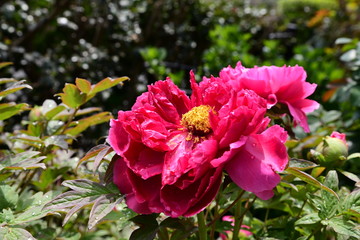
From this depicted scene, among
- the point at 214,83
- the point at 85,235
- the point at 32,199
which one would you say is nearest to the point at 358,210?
the point at 214,83

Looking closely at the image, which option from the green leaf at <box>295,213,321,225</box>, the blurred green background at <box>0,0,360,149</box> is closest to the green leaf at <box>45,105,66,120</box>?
the green leaf at <box>295,213,321,225</box>

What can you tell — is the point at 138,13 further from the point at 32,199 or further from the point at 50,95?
the point at 32,199

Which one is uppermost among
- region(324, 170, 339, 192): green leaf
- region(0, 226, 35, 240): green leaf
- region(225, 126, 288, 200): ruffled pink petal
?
region(225, 126, 288, 200): ruffled pink petal

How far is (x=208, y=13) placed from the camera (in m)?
3.41

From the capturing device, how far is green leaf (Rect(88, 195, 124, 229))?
65cm

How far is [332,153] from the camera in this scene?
88cm

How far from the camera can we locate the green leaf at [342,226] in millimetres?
716

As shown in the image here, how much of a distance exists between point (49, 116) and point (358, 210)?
73 centimetres

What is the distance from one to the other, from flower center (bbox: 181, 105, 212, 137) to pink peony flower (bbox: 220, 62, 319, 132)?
0.33 ft

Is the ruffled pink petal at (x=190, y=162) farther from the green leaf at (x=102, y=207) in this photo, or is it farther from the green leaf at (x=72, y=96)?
the green leaf at (x=72, y=96)

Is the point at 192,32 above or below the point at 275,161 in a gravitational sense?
below

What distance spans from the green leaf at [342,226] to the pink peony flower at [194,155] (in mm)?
163

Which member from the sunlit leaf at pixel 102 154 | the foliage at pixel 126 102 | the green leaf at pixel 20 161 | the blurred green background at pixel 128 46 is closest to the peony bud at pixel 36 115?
the foliage at pixel 126 102

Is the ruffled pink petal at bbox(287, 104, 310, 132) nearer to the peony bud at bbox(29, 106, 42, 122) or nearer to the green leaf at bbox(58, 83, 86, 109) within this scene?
the green leaf at bbox(58, 83, 86, 109)
